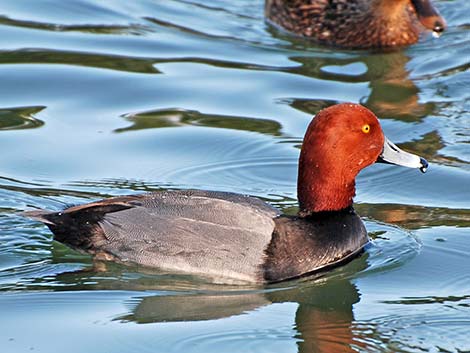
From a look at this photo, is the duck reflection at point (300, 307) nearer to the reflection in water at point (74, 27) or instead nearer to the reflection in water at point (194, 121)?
the reflection in water at point (194, 121)

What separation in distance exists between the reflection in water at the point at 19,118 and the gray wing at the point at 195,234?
10.5 feet

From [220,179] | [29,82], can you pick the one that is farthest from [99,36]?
[220,179]

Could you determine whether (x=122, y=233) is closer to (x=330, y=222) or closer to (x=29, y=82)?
(x=330, y=222)

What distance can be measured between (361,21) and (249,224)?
645 cm

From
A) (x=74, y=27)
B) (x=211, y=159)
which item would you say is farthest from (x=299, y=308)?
(x=74, y=27)

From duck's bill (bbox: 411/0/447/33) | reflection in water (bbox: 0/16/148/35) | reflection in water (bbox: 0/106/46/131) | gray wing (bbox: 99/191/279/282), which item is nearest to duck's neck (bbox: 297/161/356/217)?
gray wing (bbox: 99/191/279/282)

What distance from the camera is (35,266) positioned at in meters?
8.12

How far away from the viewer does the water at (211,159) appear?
282 inches

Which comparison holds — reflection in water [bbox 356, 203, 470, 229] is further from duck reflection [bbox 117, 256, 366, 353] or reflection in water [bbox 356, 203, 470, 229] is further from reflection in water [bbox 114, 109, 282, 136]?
reflection in water [bbox 114, 109, 282, 136]

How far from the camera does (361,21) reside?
13.7 meters

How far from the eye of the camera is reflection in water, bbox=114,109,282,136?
11023 millimetres

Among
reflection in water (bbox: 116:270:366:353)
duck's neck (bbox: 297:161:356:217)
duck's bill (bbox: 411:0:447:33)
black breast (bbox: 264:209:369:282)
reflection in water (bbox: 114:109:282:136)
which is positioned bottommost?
reflection in water (bbox: 116:270:366:353)

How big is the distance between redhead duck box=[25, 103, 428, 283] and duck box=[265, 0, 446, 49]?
5.50 metres

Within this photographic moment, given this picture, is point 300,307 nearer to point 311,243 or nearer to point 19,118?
point 311,243
